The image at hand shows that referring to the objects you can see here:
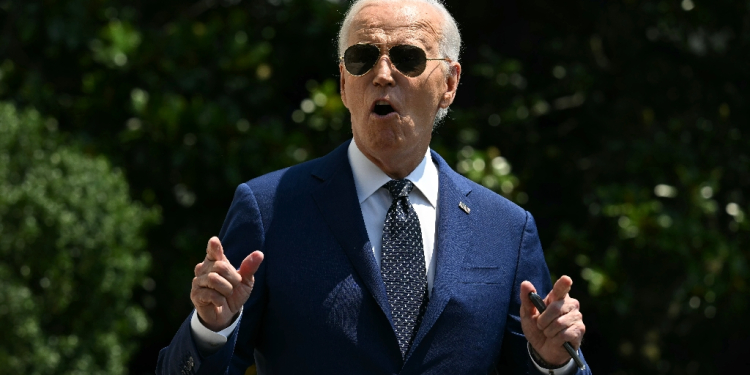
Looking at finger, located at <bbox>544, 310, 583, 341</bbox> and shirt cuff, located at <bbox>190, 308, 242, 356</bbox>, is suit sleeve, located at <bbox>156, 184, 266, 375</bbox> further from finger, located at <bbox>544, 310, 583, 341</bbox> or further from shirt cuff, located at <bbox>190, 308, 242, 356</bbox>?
finger, located at <bbox>544, 310, 583, 341</bbox>

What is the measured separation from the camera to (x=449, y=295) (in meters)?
2.47

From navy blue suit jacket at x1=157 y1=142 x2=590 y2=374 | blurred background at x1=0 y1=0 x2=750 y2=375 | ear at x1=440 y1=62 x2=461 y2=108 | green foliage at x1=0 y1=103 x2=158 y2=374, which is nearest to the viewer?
navy blue suit jacket at x1=157 y1=142 x2=590 y2=374

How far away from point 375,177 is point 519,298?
0.51 metres

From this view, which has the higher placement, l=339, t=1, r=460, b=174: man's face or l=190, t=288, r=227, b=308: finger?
l=339, t=1, r=460, b=174: man's face

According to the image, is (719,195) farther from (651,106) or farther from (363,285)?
(363,285)

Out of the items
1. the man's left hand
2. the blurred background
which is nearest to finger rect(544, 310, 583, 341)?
the man's left hand

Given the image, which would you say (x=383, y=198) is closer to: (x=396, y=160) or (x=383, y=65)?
A: (x=396, y=160)

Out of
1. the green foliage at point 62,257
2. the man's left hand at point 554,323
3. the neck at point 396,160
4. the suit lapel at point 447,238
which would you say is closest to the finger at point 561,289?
the man's left hand at point 554,323

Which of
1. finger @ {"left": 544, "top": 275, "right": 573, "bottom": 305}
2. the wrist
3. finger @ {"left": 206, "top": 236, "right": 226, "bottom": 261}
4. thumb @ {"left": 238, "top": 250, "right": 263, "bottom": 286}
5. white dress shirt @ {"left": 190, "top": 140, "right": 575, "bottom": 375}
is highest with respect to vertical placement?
finger @ {"left": 206, "top": 236, "right": 226, "bottom": 261}

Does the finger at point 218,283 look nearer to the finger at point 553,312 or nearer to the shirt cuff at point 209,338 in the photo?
the shirt cuff at point 209,338

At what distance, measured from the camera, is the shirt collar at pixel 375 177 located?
2617mm

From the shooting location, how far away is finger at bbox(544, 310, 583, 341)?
236cm

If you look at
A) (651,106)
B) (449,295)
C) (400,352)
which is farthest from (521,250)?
(651,106)

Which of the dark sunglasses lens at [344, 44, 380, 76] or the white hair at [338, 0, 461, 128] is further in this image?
the white hair at [338, 0, 461, 128]
